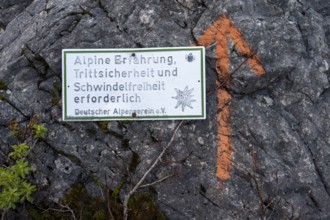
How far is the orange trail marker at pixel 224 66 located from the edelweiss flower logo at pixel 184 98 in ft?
0.73

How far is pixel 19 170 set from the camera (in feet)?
11.5

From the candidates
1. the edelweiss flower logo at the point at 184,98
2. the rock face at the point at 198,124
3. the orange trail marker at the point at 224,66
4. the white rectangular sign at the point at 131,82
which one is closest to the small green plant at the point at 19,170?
the rock face at the point at 198,124

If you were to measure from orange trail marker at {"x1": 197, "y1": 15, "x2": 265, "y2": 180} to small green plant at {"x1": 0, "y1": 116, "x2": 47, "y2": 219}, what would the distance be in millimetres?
1340

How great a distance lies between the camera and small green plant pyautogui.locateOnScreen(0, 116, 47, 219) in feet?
11.3

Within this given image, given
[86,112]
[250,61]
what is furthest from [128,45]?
[250,61]

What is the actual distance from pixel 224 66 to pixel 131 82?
2.41ft

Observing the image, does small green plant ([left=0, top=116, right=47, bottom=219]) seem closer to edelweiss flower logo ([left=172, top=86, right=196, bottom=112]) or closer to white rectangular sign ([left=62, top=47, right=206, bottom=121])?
white rectangular sign ([left=62, top=47, right=206, bottom=121])

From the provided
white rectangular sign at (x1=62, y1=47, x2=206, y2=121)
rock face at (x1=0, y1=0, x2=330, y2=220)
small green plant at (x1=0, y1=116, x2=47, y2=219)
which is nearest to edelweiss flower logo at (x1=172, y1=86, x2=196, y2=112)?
white rectangular sign at (x1=62, y1=47, x2=206, y2=121)

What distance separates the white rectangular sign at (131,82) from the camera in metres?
3.87

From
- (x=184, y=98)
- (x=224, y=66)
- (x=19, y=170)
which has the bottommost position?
(x=19, y=170)

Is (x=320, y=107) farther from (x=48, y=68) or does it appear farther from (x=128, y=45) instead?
(x=48, y=68)

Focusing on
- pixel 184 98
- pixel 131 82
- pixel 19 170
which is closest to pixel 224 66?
pixel 184 98

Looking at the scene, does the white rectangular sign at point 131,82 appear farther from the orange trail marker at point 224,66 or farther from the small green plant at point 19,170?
the small green plant at point 19,170

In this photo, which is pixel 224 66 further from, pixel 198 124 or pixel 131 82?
pixel 131 82
